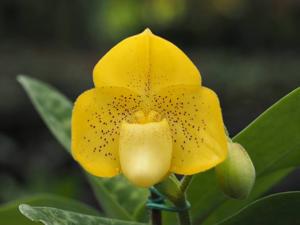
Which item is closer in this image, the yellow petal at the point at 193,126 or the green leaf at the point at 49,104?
the yellow petal at the point at 193,126

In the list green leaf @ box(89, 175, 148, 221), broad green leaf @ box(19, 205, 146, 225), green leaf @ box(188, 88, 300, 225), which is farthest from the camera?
green leaf @ box(89, 175, 148, 221)

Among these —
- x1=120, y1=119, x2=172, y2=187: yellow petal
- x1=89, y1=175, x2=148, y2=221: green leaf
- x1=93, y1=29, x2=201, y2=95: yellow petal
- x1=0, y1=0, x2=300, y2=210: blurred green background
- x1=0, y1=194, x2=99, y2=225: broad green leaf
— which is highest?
x1=93, y1=29, x2=201, y2=95: yellow petal

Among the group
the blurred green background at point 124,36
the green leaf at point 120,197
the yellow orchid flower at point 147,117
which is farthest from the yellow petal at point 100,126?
the blurred green background at point 124,36

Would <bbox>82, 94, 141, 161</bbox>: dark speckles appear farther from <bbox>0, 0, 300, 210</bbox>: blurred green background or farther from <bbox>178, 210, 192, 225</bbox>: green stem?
<bbox>0, 0, 300, 210</bbox>: blurred green background

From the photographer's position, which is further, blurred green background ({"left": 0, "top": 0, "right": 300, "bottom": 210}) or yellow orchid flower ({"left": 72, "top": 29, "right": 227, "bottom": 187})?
blurred green background ({"left": 0, "top": 0, "right": 300, "bottom": 210})

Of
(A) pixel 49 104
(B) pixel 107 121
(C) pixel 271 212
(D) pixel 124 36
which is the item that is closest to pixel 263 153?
(C) pixel 271 212

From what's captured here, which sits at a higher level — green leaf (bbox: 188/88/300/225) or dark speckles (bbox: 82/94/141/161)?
dark speckles (bbox: 82/94/141/161)

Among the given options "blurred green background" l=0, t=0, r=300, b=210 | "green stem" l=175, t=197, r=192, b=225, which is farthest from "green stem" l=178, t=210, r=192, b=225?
"blurred green background" l=0, t=0, r=300, b=210

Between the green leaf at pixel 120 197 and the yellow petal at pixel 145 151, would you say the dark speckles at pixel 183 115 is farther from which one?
the green leaf at pixel 120 197
